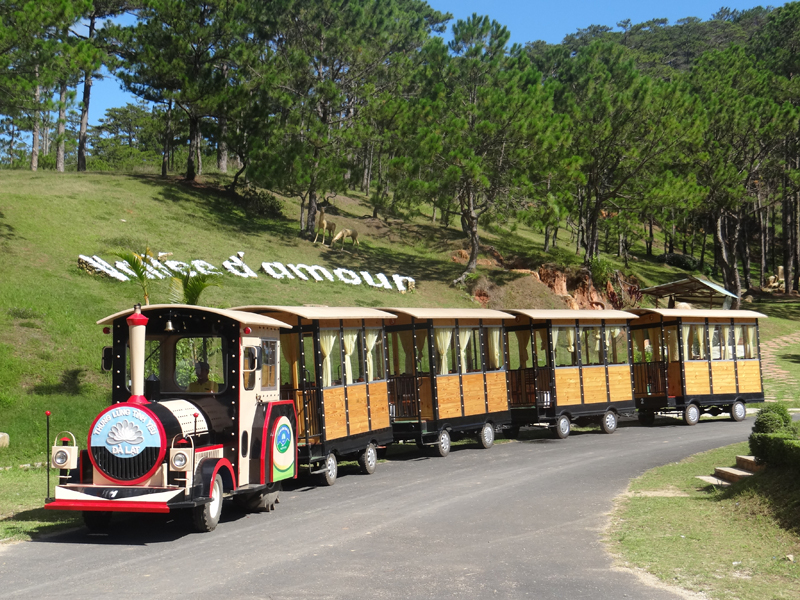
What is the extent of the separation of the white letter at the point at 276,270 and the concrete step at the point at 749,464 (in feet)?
75.0

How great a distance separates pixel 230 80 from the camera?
46312mm

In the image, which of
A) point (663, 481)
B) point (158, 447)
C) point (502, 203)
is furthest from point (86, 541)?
point (502, 203)

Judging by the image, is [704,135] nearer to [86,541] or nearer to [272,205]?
[272,205]

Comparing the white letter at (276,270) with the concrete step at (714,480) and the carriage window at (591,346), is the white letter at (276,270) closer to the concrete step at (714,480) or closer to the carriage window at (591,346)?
the carriage window at (591,346)

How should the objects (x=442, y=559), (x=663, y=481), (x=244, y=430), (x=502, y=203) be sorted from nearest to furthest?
1. (x=442, y=559)
2. (x=244, y=430)
3. (x=663, y=481)
4. (x=502, y=203)

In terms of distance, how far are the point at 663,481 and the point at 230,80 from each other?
1534 inches

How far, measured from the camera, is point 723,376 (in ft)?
76.3

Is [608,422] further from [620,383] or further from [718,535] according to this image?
[718,535]

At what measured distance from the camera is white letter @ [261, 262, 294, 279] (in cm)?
3278

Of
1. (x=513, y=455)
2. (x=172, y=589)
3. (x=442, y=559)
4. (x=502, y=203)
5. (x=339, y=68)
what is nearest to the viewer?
(x=172, y=589)

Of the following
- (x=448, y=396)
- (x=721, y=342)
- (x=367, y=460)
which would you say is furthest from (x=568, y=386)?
(x=367, y=460)

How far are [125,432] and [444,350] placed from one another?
9127 mm

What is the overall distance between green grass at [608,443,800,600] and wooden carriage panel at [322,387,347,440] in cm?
458

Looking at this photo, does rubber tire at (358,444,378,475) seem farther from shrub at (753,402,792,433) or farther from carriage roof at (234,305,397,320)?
shrub at (753,402,792,433)
